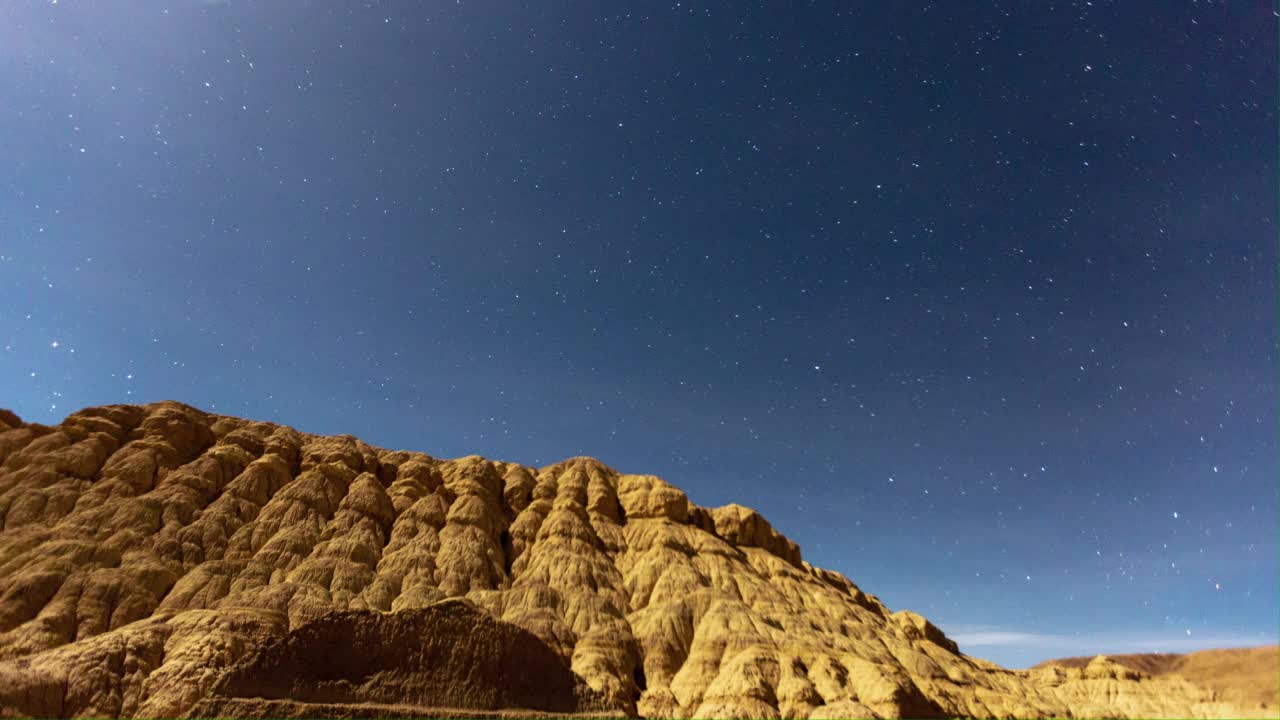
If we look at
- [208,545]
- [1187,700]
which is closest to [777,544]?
[1187,700]

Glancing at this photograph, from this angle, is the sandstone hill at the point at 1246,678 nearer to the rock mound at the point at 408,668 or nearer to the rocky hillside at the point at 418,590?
the rocky hillside at the point at 418,590

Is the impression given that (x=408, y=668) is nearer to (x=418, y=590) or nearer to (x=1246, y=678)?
(x=418, y=590)

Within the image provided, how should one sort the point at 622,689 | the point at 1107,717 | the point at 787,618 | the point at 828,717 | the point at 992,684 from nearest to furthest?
the point at 828,717 < the point at 622,689 < the point at 787,618 < the point at 992,684 < the point at 1107,717

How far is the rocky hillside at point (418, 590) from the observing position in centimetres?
2784

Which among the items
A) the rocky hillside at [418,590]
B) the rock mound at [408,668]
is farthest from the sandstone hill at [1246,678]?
the rock mound at [408,668]

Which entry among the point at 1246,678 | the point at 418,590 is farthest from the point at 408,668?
the point at 1246,678

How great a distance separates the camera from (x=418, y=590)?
74938 millimetres

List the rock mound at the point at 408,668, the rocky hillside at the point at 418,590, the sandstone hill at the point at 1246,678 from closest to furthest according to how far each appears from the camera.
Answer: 1. the rock mound at the point at 408,668
2. the rocky hillside at the point at 418,590
3. the sandstone hill at the point at 1246,678

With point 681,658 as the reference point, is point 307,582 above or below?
above

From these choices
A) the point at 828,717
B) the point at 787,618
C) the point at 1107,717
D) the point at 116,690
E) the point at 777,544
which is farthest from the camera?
the point at 777,544

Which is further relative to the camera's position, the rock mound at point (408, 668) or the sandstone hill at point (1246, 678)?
the sandstone hill at point (1246, 678)

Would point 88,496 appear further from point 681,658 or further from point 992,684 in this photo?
point 992,684

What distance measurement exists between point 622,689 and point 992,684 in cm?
5548

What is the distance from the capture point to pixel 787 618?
81.4m
